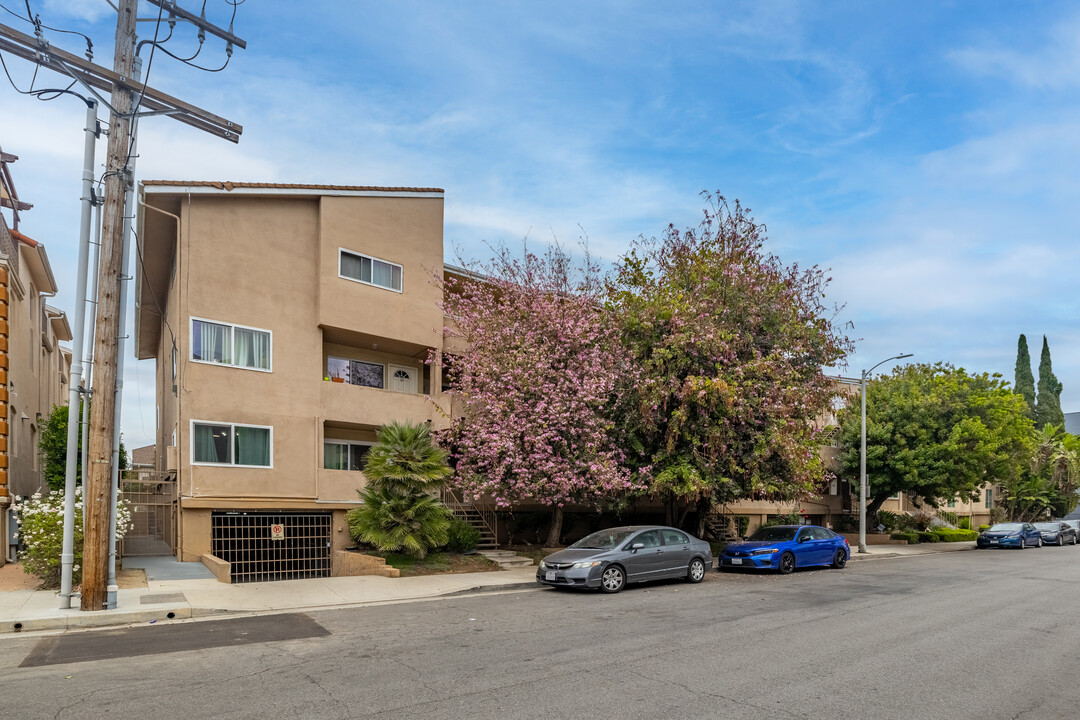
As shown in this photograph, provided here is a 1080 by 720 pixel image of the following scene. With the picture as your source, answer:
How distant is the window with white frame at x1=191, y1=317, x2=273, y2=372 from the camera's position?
63.3 ft

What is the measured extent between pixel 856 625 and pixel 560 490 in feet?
32.7

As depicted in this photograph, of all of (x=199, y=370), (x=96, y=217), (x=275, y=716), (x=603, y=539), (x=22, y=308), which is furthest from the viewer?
(x=22, y=308)

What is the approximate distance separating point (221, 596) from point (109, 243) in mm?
6523

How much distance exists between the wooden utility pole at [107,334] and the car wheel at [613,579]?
8937mm

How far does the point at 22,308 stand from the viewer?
23.5 meters

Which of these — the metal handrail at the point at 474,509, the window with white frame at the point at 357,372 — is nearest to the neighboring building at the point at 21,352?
the window with white frame at the point at 357,372

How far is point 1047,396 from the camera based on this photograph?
60531 millimetres

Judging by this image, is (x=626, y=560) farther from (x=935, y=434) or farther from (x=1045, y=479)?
(x=1045, y=479)

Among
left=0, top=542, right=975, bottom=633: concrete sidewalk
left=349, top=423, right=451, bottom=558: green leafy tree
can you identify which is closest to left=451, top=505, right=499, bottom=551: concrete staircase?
left=0, top=542, right=975, bottom=633: concrete sidewalk

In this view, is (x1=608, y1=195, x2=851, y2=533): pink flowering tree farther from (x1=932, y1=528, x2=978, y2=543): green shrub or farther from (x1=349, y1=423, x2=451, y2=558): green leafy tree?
(x1=932, y1=528, x2=978, y2=543): green shrub

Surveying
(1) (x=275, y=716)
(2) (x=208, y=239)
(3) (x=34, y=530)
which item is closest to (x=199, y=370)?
(2) (x=208, y=239)

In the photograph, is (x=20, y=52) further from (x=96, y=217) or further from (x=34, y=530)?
(x=34, y=530)

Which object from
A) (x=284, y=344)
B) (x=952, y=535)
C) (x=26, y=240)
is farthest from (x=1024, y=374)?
(x=26, y=240)

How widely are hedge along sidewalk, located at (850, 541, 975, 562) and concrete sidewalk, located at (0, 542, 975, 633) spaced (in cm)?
1509
